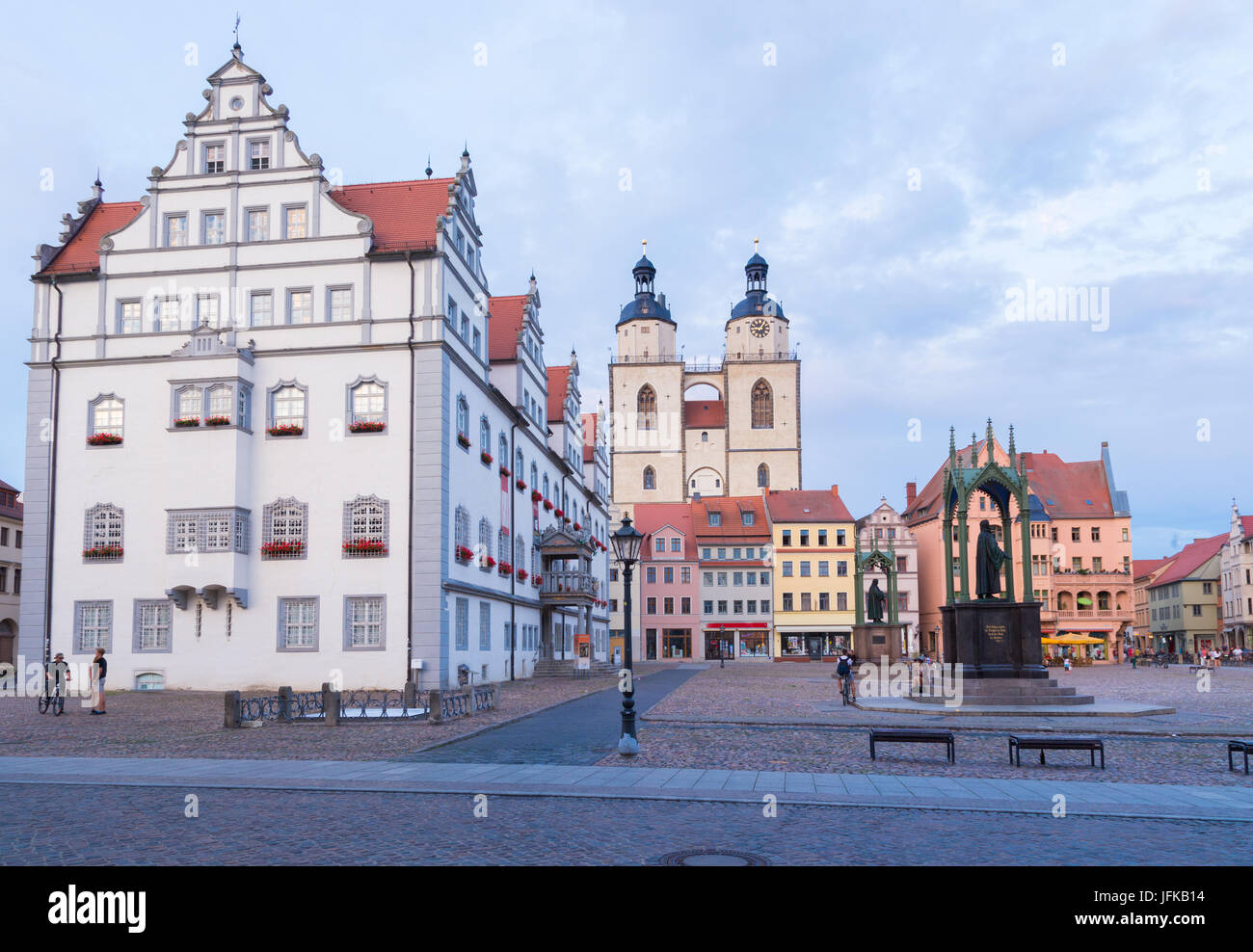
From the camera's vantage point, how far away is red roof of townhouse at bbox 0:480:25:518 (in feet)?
203

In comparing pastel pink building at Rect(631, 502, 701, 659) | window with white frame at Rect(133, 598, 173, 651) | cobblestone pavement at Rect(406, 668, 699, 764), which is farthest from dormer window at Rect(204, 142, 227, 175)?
pastel pink building at Rect(631, 502, 701, 659)

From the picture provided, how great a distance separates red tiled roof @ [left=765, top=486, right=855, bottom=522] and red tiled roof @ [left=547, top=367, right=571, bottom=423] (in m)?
33.5

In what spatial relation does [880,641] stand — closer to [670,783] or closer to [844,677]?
[844,677]

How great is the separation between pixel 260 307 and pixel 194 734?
19.6m

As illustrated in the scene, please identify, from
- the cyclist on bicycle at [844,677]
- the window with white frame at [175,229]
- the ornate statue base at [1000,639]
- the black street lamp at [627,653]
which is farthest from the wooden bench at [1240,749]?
the window with white frame at [175,229]

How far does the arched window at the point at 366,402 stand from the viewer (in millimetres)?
35344

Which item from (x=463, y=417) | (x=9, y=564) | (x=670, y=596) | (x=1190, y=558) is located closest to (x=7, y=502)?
(x=9, y=564)

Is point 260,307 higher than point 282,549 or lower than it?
higher

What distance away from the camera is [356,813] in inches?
453

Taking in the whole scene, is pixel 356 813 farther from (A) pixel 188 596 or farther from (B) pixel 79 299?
(B) pixel 79 299

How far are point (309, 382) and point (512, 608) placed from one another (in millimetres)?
14026

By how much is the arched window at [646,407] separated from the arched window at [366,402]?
78714mm

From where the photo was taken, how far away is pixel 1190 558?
366ft
